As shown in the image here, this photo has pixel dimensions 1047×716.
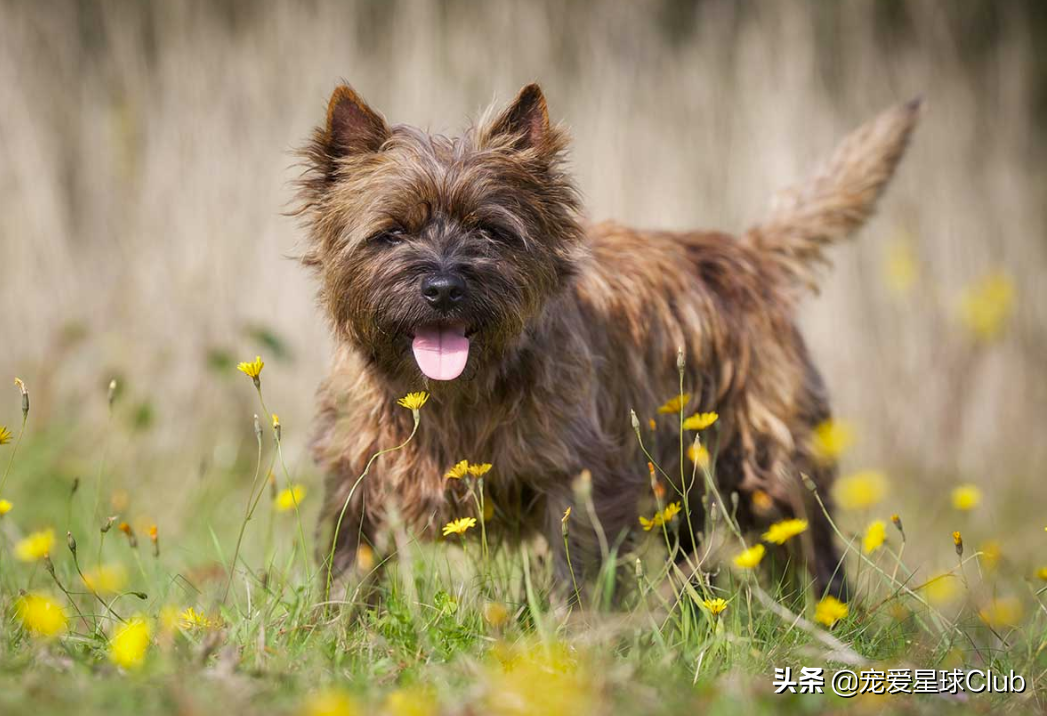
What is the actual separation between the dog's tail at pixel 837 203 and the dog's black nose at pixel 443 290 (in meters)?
1.78

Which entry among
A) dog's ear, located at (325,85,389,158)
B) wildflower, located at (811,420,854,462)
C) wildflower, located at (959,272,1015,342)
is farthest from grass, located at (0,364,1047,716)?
wildflower, located at (959,272,1015,342)

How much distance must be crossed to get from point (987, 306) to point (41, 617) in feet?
21.5

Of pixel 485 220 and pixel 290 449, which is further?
pixel 290 449

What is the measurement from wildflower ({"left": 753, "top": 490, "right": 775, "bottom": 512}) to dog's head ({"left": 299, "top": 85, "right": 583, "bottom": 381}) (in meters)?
1.09

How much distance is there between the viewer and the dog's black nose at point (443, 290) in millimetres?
3148

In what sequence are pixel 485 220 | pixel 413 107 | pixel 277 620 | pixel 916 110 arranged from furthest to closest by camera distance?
pixel 413 107
pixel 916 110
pixel 485 220
pixel 277 620

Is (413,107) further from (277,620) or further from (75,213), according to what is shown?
(277,620)

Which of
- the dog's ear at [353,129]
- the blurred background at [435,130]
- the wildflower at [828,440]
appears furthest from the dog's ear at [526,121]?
the blurred background at [435,130]

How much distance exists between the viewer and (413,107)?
21.3ft

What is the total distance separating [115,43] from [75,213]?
101 centimetres

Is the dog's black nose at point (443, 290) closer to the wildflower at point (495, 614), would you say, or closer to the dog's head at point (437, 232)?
the dog's head at point (437, 232)

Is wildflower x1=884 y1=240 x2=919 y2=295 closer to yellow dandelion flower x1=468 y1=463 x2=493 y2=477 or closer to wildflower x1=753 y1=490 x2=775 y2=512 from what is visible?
wildflower x1=753 y1=490 x2=775 y2=512

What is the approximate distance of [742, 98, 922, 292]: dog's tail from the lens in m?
4.53

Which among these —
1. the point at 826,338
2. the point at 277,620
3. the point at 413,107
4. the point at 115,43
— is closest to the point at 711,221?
the point at 826,338
